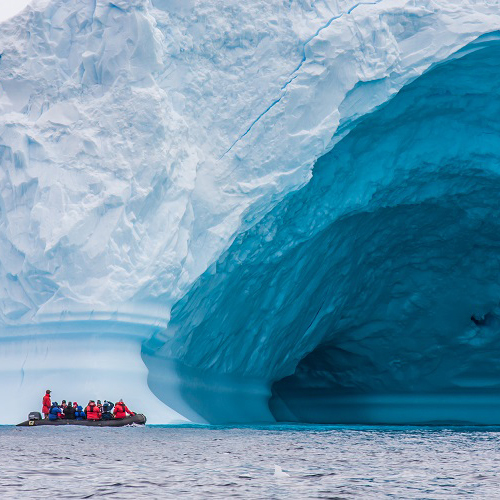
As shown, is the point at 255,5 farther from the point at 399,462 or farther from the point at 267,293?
the point at 399,462

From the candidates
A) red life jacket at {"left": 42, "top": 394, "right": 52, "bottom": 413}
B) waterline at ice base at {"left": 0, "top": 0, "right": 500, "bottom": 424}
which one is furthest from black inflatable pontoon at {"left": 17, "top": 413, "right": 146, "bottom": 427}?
red life jacket at {"left": 42, "top": 394, "right": 52, "bottom": 413}

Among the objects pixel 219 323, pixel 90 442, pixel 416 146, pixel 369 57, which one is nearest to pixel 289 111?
pixel 369 57

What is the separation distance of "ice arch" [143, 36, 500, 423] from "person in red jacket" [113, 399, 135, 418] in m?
0.83

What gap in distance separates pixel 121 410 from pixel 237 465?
442cm

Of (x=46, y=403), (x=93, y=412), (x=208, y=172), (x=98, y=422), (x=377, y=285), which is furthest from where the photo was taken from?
(x=377, y=285)

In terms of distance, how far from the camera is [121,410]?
11086 millimetres

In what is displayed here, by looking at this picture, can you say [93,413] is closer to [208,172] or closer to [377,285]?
[208,172]

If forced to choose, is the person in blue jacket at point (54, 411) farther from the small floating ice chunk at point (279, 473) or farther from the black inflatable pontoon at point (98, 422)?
the small floating ice chunk at point (279, 473)

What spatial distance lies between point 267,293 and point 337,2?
5.17m

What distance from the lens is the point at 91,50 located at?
1220 centimetres

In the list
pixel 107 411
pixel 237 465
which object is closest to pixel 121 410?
pixel 107 411

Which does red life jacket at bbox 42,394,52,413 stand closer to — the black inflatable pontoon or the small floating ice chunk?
the black inflatable pontoon

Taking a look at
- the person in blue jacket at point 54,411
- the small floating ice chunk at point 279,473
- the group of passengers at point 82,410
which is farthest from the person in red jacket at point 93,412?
the small floating ice chunk at point 279,473

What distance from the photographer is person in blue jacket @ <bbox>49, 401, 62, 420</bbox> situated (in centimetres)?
1102
